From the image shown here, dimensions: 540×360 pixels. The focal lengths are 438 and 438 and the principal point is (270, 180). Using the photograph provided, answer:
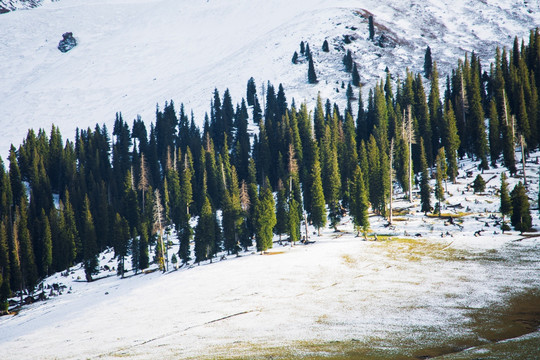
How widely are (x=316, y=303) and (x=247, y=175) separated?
2944 inches

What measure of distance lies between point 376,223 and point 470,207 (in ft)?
46.9

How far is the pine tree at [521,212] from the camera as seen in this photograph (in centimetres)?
5416

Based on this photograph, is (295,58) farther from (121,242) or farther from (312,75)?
(121,242)

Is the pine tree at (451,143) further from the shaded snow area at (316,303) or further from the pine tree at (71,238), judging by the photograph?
the pine tree at (71,238)

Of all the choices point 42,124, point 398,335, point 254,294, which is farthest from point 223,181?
point 42,124

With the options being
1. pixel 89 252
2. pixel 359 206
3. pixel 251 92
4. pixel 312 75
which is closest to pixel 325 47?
pixel 312 75

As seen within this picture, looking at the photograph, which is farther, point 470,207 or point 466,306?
point 470,207

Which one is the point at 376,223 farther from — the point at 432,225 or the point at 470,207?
the point at 470,207

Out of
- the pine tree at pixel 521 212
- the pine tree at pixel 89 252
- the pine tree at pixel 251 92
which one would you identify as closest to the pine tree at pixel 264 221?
the pine tree at pixel 521 212

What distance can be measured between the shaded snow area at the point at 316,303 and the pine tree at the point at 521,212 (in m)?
1.23

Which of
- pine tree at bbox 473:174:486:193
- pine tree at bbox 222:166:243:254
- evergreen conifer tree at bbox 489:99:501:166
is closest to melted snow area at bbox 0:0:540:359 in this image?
pine tree at bbox 473:174:486:193

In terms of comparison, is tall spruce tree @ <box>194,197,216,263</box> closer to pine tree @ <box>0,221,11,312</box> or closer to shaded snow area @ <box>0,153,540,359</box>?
shaded snow area @ <box>0,153,540,359</box>

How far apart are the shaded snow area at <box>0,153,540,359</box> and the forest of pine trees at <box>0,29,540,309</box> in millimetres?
7525

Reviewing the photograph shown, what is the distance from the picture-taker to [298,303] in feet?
122
